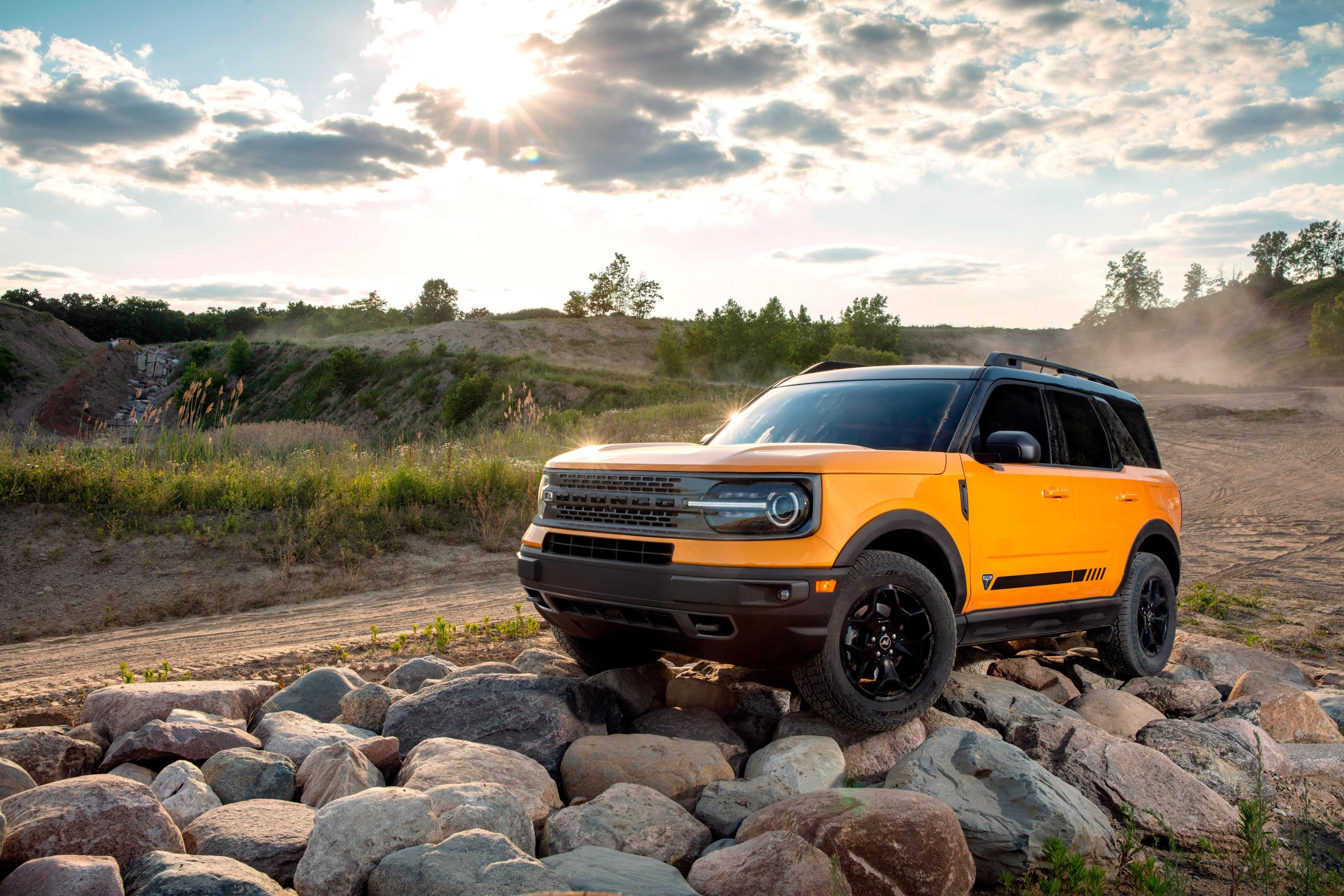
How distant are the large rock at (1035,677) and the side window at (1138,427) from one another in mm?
1974

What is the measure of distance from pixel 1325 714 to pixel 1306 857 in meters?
2.84

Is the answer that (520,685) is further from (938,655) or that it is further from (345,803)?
(938,655)

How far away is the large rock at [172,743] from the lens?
14.1 ft

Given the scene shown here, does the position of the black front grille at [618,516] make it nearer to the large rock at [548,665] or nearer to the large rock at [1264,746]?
the large rock at [548,665]

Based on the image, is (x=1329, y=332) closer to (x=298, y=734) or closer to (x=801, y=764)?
(x=801, y=764)

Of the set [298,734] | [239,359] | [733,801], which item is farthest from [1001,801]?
[239,359]

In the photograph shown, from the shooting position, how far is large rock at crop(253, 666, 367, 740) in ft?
17.2

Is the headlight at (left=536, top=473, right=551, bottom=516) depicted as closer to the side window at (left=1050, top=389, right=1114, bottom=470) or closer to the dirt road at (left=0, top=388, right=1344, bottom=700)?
the dirt road at (left=0, top=388, right=1344, bottom=700)

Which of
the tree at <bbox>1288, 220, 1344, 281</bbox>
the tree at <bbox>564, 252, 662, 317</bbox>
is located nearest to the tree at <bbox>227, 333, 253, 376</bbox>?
the tree at <bbox>564, 252, 662, 317</bbox>

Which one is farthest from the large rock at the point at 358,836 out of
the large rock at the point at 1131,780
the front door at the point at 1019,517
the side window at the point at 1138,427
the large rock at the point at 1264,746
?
the side window at the point at 1138,427

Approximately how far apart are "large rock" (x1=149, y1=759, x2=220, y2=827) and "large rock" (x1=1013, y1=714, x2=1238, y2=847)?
164 inches

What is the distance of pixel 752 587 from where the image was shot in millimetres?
3949

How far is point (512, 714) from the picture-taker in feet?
15.8

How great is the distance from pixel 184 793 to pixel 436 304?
11843cm
